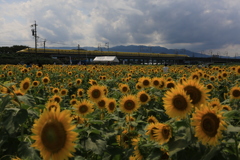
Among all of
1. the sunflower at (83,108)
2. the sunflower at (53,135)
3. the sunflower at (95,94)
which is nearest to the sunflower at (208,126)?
the sunflower at (53,135)

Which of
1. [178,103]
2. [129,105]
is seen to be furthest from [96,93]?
[178,103]

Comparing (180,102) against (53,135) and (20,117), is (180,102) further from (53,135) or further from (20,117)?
(20,117)

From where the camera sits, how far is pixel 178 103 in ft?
6.27

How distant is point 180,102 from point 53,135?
43.5 inches

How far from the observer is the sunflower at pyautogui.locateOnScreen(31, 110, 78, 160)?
4.82 ft

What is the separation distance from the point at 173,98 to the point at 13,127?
1494 mm

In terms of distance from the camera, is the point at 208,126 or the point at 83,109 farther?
the point at 83,109

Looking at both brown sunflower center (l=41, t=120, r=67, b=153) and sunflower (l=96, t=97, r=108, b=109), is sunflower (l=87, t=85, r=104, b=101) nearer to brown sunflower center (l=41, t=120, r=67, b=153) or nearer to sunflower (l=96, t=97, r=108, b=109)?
sunflower (l=96, t=97, r=108, b=109)

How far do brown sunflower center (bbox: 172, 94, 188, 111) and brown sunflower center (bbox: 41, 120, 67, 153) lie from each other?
1013 mm

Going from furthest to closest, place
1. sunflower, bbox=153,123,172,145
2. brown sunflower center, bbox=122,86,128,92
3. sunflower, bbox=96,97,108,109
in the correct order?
brown sunflower center, bbox=122,86,128,92, sunflower, bbox=96,97,108,109, sunflower, bbox=153,123,172,145

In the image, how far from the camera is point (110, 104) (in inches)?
153

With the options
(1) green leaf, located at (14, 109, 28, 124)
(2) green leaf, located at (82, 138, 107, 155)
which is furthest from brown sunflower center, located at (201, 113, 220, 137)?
(1) green leaf, located at (14, 109, 28, 124)

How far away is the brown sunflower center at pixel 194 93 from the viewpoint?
1.96m

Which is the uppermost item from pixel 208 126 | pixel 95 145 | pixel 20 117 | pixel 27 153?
pixel 208 126
